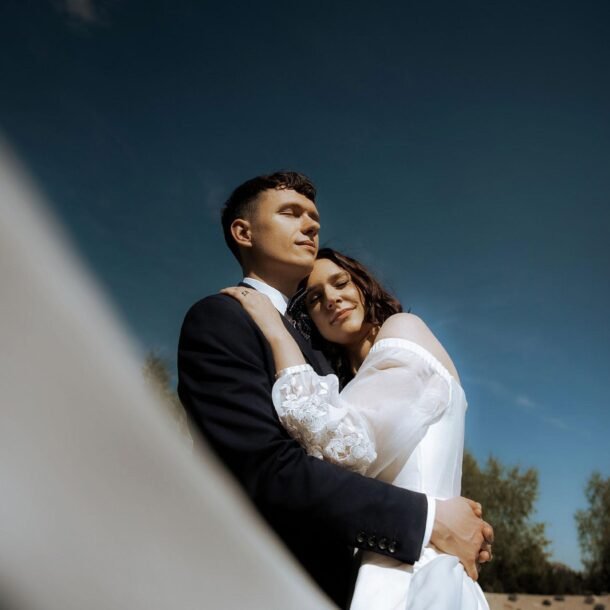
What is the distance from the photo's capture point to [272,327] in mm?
2979

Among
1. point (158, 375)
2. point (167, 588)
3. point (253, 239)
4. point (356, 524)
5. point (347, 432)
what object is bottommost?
point (167, 588)

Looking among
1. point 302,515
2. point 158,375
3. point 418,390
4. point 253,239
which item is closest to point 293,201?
point 253,239

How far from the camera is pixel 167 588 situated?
181 cm

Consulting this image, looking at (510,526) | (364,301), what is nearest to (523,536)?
(510,526)

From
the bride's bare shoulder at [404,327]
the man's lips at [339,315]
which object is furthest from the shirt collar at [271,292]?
the bride's bare shoulder at [404,327]

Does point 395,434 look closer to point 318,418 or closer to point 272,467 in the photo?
point 318,418

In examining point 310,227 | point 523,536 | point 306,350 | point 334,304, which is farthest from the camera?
point 523,536

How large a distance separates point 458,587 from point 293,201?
2.28 meters

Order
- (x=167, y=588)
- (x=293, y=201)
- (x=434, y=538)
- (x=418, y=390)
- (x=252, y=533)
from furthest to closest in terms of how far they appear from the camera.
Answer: (x=293, y=201) < (x=418, y=390) < (x=434, y=538) < (x=252, y=533) < (x=167, y=588)

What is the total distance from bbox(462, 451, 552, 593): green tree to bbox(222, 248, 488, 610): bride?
65.8 feet

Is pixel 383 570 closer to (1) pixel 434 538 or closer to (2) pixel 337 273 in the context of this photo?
(1) pixel 434 538

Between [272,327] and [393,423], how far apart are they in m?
0.72

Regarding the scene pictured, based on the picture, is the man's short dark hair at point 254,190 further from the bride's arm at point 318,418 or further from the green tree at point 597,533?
the green tree at point 597,533

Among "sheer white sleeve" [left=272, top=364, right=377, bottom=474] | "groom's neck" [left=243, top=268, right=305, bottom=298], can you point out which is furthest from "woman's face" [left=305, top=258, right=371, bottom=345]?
"sheer white sleeve" [left=272, top=364, right=377, bottom=474]
